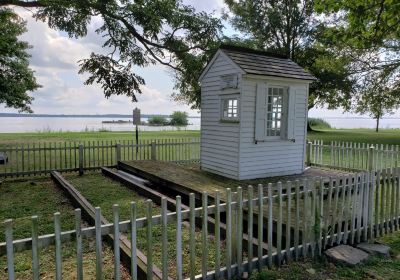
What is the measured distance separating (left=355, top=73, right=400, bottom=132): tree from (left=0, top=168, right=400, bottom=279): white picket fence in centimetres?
2100

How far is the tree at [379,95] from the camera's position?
23.3 m

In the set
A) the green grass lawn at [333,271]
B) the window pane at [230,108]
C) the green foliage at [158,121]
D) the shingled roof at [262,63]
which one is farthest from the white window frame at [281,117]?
the green foliage at [158,121]

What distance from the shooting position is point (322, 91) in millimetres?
26234

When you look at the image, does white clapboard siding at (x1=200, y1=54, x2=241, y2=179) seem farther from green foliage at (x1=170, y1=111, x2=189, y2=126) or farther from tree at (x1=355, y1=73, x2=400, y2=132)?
green foliage at (x1=170, y1=111, x2=189, y2=126)

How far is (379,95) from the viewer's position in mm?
23750

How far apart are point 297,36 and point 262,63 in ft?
63.8

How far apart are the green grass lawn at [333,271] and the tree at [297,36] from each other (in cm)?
2121

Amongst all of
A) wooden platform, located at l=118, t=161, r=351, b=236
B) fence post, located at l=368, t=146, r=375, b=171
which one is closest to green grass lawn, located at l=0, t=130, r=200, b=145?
wooden platform, located at l=118, t=161, r=351, b=236

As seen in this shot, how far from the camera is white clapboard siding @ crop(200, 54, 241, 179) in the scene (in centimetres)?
800

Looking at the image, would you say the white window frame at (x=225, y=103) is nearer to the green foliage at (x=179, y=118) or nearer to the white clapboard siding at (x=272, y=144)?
the white clapboard siding at (x=272, y=144)

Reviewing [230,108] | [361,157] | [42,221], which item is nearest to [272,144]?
[230,108]

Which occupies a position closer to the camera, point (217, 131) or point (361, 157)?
point (217, 131)

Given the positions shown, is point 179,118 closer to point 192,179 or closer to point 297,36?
point 297,36

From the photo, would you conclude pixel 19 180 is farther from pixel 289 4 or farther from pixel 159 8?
pixel 289 4
